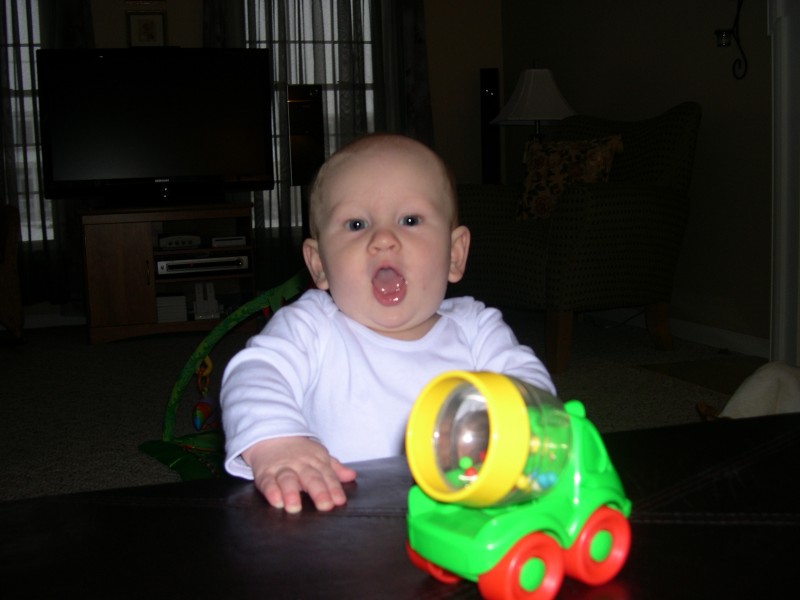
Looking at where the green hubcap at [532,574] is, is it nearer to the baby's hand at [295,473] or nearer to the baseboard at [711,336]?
the baby's hand at [295,473]

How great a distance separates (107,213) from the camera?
160 inches

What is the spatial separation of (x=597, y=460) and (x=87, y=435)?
7.50ft

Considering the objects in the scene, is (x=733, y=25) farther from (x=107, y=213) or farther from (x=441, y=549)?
(x=441, y=549)

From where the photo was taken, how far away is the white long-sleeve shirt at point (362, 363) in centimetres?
87

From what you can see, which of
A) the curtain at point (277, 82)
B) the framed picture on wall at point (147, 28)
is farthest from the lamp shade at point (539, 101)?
the framed picture on wall at point (147, 28)

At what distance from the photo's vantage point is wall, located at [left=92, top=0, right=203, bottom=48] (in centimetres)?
470

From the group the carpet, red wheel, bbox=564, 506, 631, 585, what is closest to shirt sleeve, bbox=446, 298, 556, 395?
red wheel, bbox=564, 506, 631, 585

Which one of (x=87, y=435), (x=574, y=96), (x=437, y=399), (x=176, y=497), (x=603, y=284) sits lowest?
(x=87, y=435)

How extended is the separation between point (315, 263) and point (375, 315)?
0.13 m

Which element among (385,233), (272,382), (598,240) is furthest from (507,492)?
(598,240)

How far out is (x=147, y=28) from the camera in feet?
15.6

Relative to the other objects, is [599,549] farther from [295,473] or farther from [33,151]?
[33,151]

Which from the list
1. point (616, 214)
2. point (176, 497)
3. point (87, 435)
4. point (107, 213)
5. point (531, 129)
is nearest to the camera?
point (176, 497)

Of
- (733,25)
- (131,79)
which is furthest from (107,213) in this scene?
(733,25)
